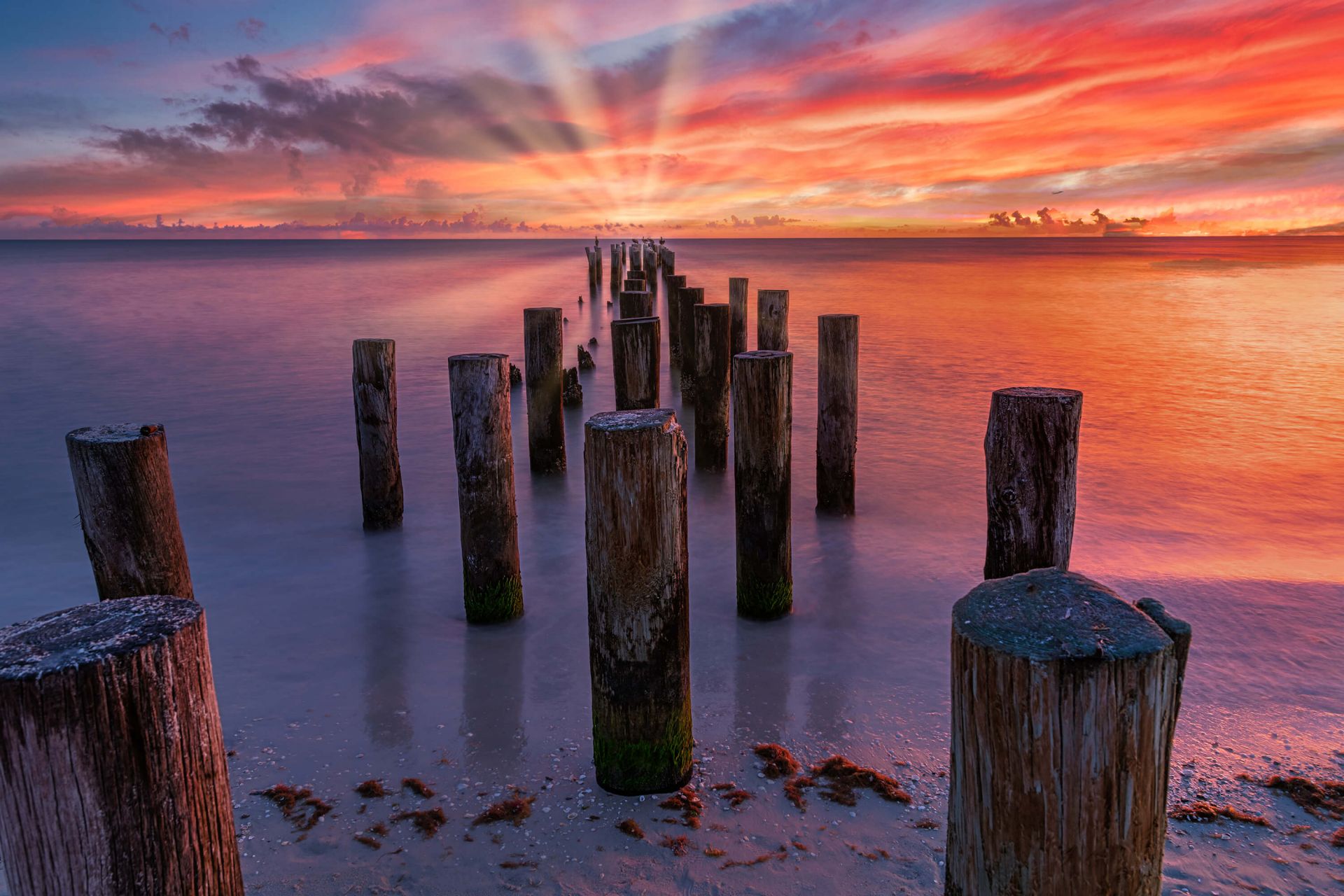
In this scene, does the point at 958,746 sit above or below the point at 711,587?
above

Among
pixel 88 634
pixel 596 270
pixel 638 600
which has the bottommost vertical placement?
pixel 638 600

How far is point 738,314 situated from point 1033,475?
8458 millimetres

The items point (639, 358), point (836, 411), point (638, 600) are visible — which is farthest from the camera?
point (639, 358)

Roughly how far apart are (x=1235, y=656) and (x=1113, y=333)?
1817 cm

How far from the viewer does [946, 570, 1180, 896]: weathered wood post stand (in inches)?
62.2

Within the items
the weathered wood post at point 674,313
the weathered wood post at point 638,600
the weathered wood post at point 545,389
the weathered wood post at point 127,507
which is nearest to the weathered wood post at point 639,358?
the weathered wood post at point 545,389

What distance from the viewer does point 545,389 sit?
807 centimetres

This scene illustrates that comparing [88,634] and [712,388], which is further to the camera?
[712,388]

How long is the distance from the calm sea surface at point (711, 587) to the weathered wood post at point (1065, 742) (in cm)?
119

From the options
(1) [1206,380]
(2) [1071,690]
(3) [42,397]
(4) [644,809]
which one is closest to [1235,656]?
(4) [644,809]

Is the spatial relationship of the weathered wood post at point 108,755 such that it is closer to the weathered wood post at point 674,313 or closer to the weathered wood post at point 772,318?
the weathered wood post at point 772,318

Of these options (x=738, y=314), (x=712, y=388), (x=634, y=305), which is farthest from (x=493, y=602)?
(x=738, y=314)

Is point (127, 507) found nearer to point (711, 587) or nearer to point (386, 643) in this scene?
point (386, 643)

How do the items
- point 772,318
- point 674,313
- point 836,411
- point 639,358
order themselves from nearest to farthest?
point 836,411 → point 639,358 → point 772,318 → point 674,313
